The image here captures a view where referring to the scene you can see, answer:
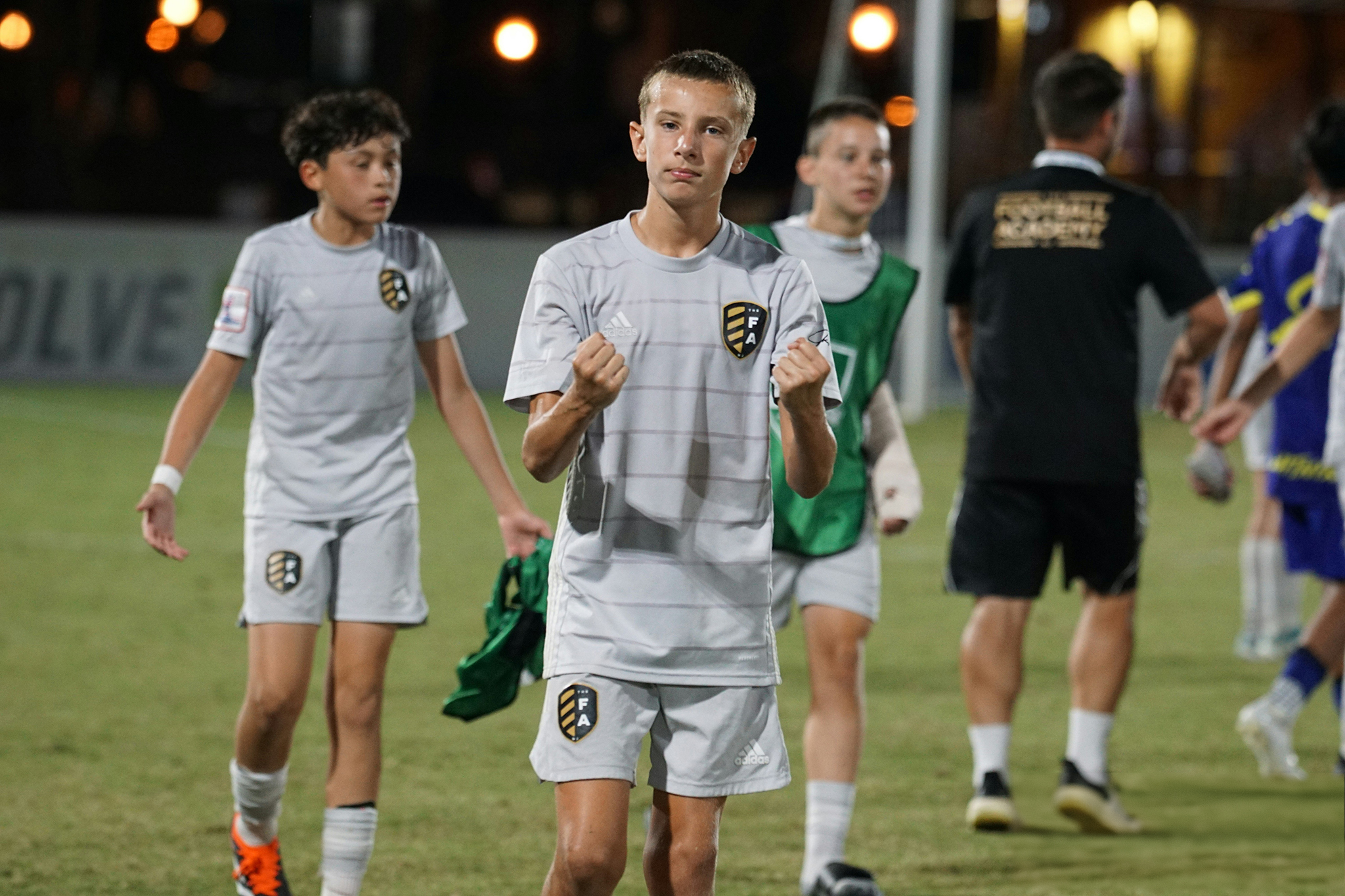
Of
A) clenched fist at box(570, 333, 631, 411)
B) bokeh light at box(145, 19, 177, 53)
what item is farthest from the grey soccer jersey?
bokeh light at box(145, 19, 177, 53)

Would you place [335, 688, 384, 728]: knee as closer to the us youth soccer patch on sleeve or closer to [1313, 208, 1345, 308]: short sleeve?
the us youth soccer patch on sleeve

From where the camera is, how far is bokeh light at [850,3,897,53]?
20.1 m


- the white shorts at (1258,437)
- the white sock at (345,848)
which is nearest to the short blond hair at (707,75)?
the white sock at (345,848)

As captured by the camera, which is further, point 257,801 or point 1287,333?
point 1287,333

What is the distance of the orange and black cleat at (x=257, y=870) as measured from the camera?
177 inches

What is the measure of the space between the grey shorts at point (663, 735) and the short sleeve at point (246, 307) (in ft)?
5.25

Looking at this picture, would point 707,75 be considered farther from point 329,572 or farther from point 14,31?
point 14,31

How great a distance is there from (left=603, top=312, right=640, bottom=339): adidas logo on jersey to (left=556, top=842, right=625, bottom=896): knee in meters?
0.93

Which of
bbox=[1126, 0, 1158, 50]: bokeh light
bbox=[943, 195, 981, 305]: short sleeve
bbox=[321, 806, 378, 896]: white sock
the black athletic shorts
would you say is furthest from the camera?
bbox=[1126, 0, 1158, 50]: bokeh light

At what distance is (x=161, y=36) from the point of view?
26.2 metres

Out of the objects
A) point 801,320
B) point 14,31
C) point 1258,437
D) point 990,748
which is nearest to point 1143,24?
point 14,31

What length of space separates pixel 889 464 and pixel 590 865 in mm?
2021

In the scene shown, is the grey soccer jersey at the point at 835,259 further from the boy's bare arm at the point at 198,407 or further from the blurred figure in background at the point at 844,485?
the boy's bare arm at the point at 198,407

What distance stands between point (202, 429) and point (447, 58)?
76.0 ft
